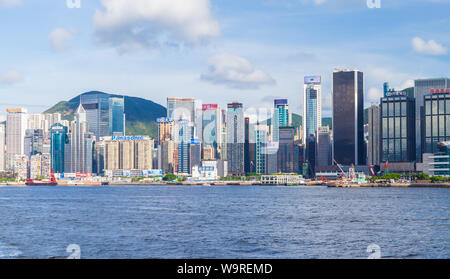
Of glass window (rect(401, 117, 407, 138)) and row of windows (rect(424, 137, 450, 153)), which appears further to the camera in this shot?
glass window (rect(401, 117, 407, 138))

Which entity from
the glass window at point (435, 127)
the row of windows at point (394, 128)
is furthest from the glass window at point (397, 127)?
the glass window at point (435, 127)

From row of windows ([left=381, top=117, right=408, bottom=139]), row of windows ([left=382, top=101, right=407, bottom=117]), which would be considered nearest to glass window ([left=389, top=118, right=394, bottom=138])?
row of windows ([left=381, top=117, right=408, bottom=139])

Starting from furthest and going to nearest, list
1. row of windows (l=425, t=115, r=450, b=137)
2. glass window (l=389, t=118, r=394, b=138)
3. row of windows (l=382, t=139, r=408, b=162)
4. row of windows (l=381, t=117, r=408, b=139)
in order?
1. row of windows (l=382, t=139, r=408, b=162)
2. glass window (l=389, t=118, r=394, b=138)
3. row of windows (l=381, t=117, r=408, b=139)
4. row of windows (l=425, t=115, r=450, b=137)

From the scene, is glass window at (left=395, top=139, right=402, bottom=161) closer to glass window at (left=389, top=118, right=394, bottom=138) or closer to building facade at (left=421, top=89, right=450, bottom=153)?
glass window at (left=389, top=118, right=394, bottom=138)

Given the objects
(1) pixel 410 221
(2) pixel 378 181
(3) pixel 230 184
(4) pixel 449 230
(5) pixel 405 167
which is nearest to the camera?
(4) pixel 449 230
